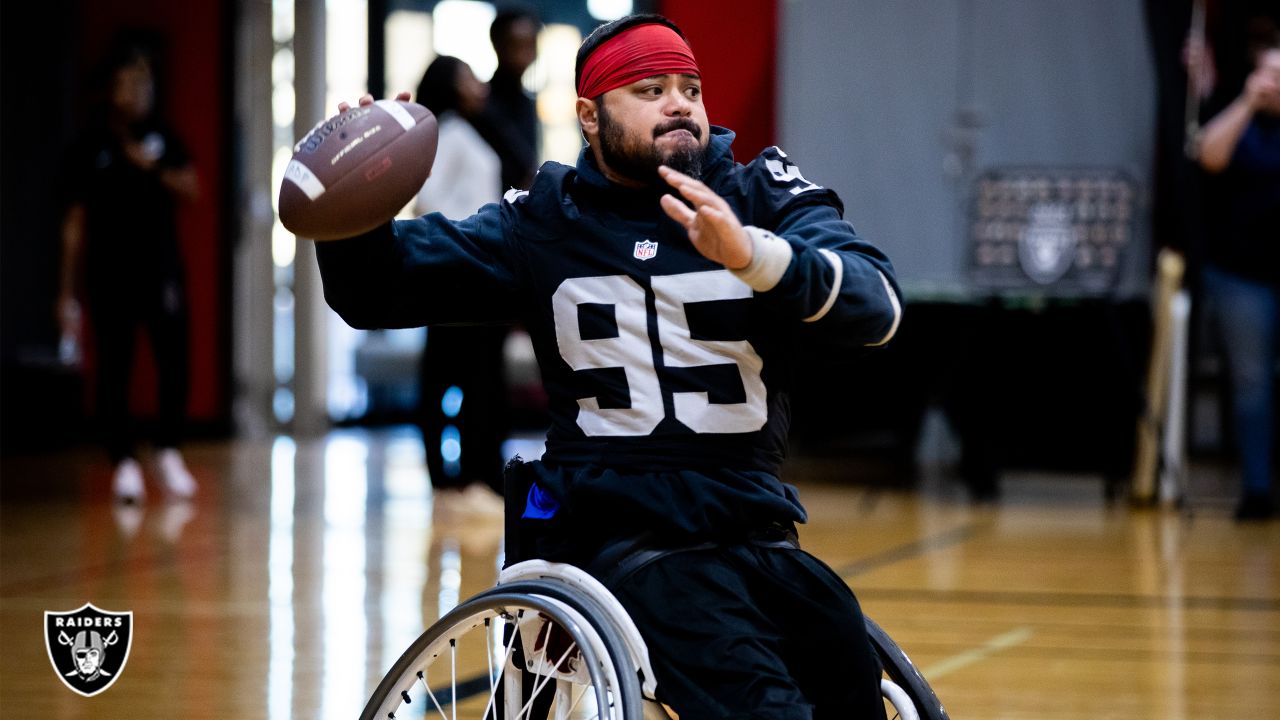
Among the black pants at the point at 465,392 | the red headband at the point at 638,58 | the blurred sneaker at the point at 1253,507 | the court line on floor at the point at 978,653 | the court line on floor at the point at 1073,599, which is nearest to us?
the red headband at the point at 638,58

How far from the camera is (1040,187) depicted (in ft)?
23.4

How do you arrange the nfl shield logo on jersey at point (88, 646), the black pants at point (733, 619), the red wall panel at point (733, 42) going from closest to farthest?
the black pants at point (733, 619) → the nfl shield logo on jersey at point (88, 646) → the red wall panel at point (733, 42)

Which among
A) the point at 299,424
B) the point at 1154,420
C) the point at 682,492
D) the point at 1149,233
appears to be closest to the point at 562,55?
the point at 299,424

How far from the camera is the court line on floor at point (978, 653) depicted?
346cm

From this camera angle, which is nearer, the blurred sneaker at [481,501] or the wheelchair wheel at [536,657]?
the wheelchair wheel at [536,657]

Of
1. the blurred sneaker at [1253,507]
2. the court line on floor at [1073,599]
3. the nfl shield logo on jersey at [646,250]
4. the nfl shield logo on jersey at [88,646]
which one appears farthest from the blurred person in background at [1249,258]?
the nfl shield logo on jersey at [646,250]

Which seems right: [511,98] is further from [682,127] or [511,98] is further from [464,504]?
[682,127]

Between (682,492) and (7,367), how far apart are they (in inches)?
293

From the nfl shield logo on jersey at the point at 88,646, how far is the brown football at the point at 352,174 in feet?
5.07

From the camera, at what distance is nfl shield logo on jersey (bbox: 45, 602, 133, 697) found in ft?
10.7

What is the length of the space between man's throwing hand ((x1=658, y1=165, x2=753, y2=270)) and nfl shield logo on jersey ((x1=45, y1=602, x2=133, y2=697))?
74.0 inches

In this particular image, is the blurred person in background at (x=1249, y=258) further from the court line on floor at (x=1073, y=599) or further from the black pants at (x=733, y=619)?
the black pants at (x=733, y=619)

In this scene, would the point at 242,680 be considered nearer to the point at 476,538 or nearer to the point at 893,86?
the point at 476,538

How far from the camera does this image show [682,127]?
210 cm
